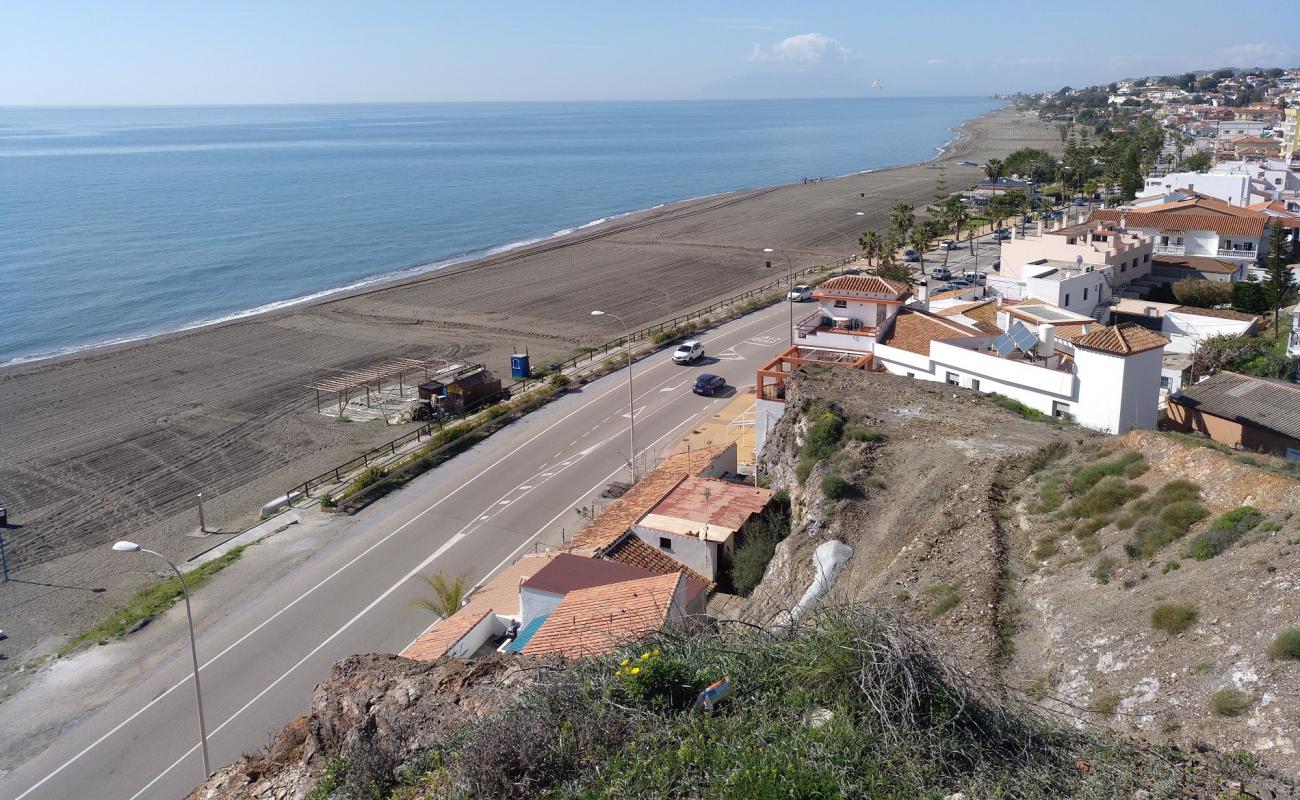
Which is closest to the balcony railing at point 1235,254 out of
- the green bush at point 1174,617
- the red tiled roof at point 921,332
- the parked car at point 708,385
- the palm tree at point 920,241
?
the palm tree at point 920,241

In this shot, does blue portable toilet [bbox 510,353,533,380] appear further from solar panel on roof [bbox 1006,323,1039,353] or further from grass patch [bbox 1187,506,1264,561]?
grass patch [bbox 1187,506,1264,561]

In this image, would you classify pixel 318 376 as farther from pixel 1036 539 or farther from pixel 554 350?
pixel 1036 539

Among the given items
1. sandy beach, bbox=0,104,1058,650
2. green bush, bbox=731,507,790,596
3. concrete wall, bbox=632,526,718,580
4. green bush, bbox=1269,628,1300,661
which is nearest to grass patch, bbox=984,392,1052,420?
green bush, bbox=731,507,790,596

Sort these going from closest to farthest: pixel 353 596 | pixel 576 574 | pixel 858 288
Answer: pixel 576 574 → pixel 353 596 → pixel 858 288

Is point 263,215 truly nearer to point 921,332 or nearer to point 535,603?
point 921,332

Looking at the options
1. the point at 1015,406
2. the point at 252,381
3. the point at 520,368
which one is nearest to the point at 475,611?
the point at 1015,406

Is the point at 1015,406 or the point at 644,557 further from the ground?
the point at 1015,406
